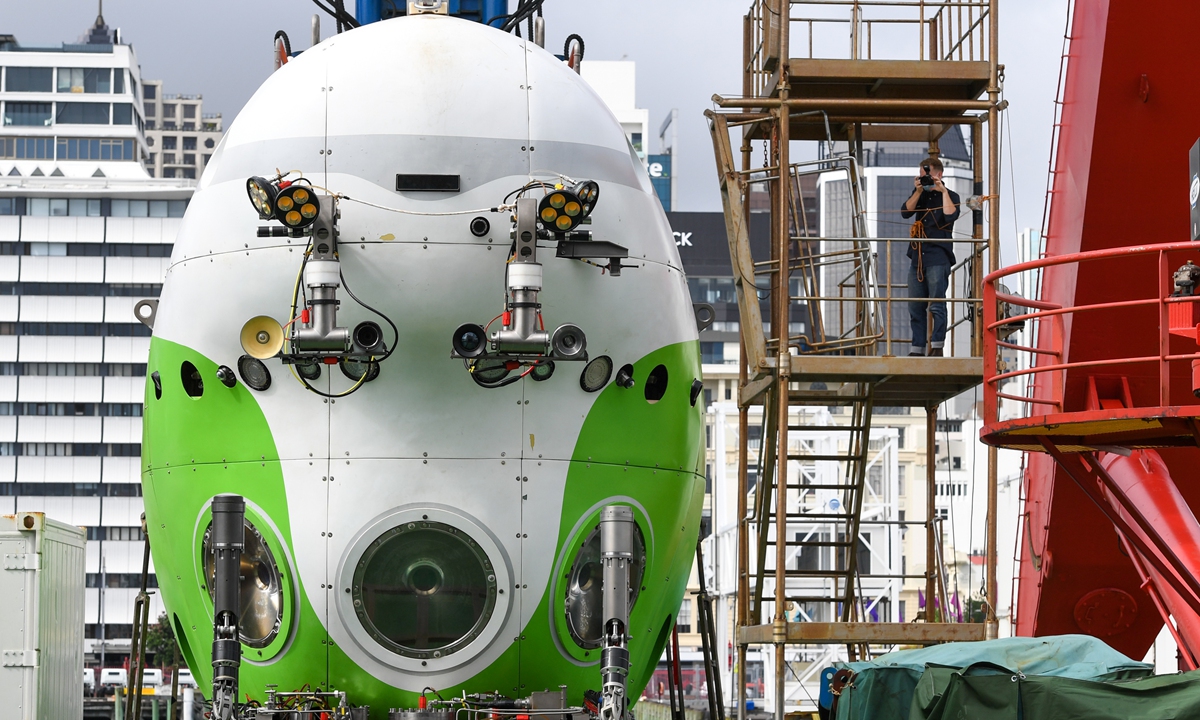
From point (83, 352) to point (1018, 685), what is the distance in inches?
4974

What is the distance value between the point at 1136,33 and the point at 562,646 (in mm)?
8550

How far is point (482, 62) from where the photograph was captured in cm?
1123

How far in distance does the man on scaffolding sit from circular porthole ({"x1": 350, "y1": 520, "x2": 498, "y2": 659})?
7917 mm

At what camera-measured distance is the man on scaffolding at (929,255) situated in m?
17.0

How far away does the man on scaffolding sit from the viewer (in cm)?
1705

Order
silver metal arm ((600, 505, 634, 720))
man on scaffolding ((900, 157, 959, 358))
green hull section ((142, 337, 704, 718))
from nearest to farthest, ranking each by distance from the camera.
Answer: silver metal arm ((600, 505, 634, 720)) → green hull section ((142, 337, 704, 718)) → man on scaffolding ((900, 157, 959, 358))

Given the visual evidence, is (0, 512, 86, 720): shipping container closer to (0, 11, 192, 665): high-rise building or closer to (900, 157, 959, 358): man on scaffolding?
(900, 157, 959, 358): man on scaffolding

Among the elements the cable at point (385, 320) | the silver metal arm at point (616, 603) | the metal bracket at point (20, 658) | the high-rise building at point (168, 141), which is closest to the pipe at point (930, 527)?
the silver metal arm at point (616, 603)

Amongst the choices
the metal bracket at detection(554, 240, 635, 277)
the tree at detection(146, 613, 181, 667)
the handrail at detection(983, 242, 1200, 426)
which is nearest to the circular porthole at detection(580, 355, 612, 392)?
the metal bracket at detection(554, 240, 635, 277)

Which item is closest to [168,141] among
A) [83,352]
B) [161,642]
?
[83,352]

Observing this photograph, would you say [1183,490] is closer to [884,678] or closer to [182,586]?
[884,678]

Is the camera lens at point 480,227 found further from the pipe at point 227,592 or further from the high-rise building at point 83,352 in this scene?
the high-rise building at point 83,352

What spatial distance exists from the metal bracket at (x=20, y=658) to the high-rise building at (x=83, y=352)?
116499 millimetres

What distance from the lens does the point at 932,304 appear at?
17234mm
